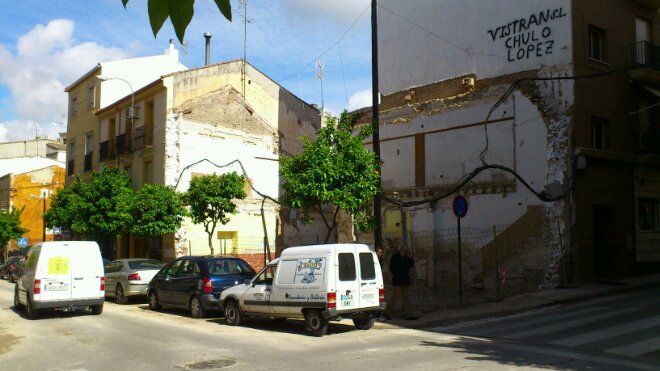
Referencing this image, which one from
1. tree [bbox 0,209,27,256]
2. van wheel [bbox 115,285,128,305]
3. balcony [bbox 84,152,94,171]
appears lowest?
van wheel [bbox 115,285,128,305]

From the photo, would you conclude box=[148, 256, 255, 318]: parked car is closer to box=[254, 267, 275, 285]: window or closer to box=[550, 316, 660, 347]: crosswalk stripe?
box=[254, 267, 275, 285]: window

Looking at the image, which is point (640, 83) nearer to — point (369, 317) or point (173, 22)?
point (369, 317)

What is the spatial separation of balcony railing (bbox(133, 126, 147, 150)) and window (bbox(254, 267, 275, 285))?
56.1 feet

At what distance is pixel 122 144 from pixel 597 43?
23065mm

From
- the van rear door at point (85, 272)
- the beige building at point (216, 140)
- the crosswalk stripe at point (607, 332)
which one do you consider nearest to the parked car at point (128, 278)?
the van rear door at point (85, 272)

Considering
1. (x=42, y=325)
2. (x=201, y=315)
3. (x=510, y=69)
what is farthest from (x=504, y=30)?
(x=42, y=325)

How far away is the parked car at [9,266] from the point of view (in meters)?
32.6

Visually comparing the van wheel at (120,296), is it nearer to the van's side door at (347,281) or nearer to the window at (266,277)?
the window at (266,277)

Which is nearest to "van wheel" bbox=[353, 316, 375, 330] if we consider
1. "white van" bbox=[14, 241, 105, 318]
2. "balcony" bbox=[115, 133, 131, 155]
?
"white van" bbox=[14, 241, 105, 318]

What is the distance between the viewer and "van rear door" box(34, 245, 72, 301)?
14.8m

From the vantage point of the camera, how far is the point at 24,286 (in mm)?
15922

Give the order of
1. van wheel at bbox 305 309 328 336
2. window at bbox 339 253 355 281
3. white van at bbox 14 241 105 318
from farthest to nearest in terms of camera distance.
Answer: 1. white van at bbox 14 241 105 318
2. window at bbox 339 253 355 281
3. van wheel at bbox 305 309 328 336

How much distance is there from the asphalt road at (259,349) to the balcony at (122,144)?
1702 cm

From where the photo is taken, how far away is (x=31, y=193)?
51.9 m
